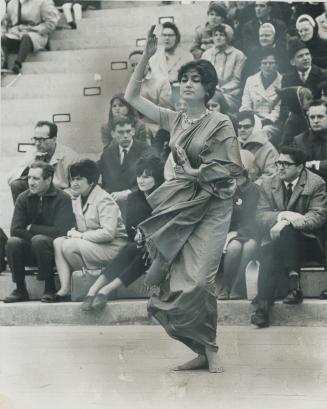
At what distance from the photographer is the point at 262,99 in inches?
392

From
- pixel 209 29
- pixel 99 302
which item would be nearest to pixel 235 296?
pixel 99 302

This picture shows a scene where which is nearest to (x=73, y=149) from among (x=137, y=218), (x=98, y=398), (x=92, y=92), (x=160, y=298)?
(x=92, y=92)

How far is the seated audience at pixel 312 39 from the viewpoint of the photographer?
1030 centimetres

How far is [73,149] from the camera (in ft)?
34.4

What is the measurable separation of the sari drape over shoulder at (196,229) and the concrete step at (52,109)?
162 inches

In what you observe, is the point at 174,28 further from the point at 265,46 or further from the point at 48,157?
the point at 48,157

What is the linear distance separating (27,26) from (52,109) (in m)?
2.05

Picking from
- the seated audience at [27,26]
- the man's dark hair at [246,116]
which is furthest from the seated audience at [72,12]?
the man's dark hair at [246,116]

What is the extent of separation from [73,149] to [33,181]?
1081 millimetres

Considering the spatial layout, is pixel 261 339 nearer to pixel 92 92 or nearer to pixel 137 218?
pixel 137 218

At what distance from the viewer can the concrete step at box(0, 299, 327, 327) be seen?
8430mm

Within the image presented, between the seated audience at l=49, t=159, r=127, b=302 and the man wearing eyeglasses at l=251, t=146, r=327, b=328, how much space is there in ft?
4.33

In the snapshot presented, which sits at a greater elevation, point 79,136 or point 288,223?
point 79,136

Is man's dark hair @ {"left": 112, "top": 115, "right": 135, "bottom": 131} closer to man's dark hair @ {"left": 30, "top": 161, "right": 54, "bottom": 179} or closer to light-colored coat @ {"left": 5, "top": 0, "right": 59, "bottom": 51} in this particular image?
man's dark hair @ {"left": 30, "top": 161, "right": 54, "bottom": 179}
